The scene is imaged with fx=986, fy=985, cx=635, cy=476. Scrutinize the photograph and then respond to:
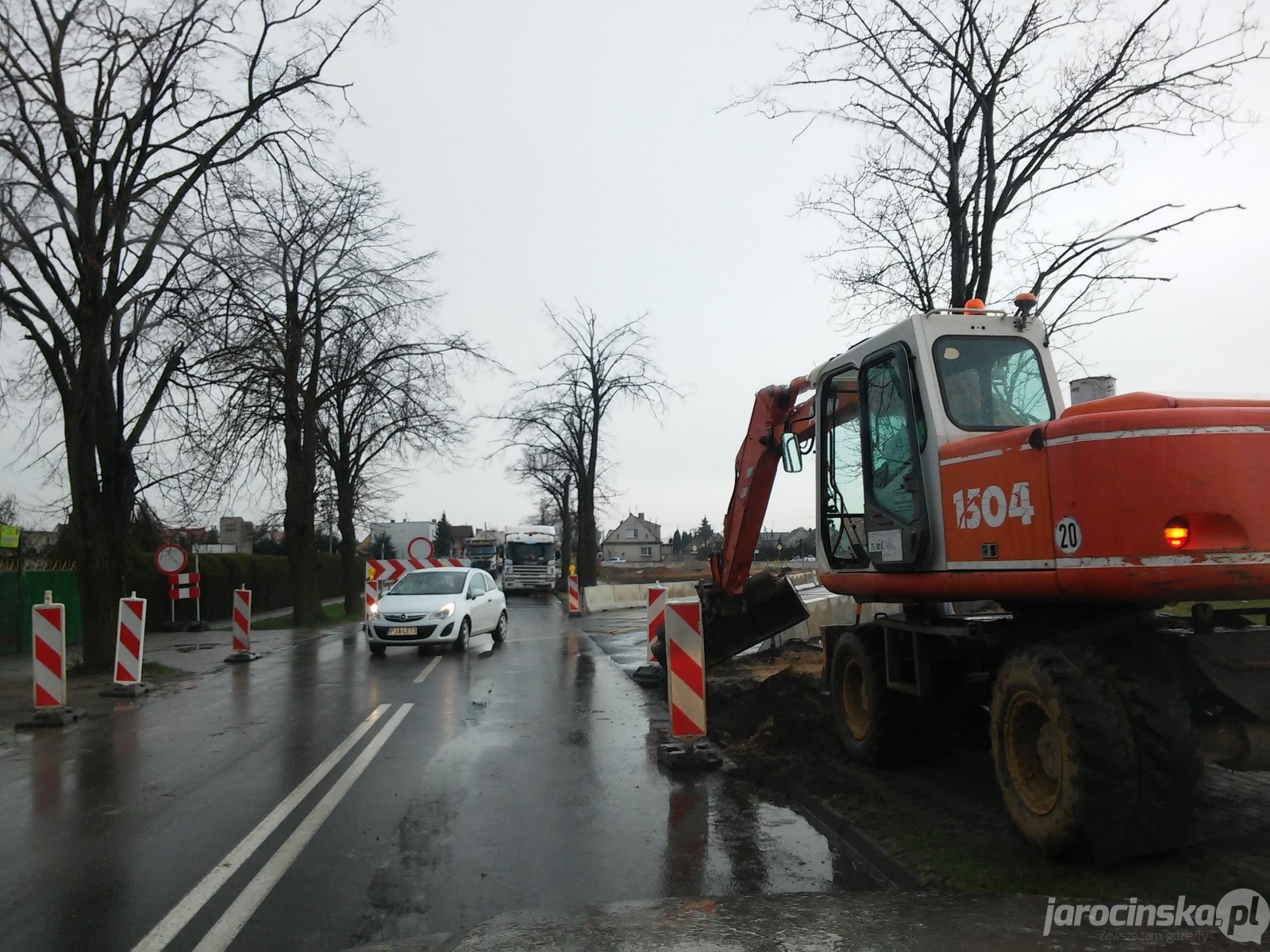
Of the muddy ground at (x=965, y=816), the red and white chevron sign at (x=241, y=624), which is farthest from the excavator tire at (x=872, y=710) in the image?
the red and white chevron sign at (x=241, y=624)

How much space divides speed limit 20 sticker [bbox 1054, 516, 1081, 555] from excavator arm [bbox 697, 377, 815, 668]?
15.1 ft

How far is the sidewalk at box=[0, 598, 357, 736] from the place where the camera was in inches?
504

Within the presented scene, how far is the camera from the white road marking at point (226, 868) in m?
4.62

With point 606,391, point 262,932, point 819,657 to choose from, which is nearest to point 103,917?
point 262,932

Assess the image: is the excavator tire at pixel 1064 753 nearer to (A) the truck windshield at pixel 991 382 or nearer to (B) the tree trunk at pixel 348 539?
(A) the truck windshield at pixel 991 382

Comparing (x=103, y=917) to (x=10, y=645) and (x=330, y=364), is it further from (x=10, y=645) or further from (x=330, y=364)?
(x=330, y=364)

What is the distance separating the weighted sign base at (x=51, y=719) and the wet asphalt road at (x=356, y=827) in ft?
0.72

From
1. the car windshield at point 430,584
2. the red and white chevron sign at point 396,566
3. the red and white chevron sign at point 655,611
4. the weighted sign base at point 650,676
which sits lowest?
the weighted sign base at point 650,676

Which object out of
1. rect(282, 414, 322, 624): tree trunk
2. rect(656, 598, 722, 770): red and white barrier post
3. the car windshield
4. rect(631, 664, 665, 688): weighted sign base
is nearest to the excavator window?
rect(656, 598, 722, 770): red and white barrier post

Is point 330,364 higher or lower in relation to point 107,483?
higher

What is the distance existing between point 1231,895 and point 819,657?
10274mm

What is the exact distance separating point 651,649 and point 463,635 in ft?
19.2

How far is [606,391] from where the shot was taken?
1443 inches

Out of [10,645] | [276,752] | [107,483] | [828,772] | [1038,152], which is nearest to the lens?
[828,772]
